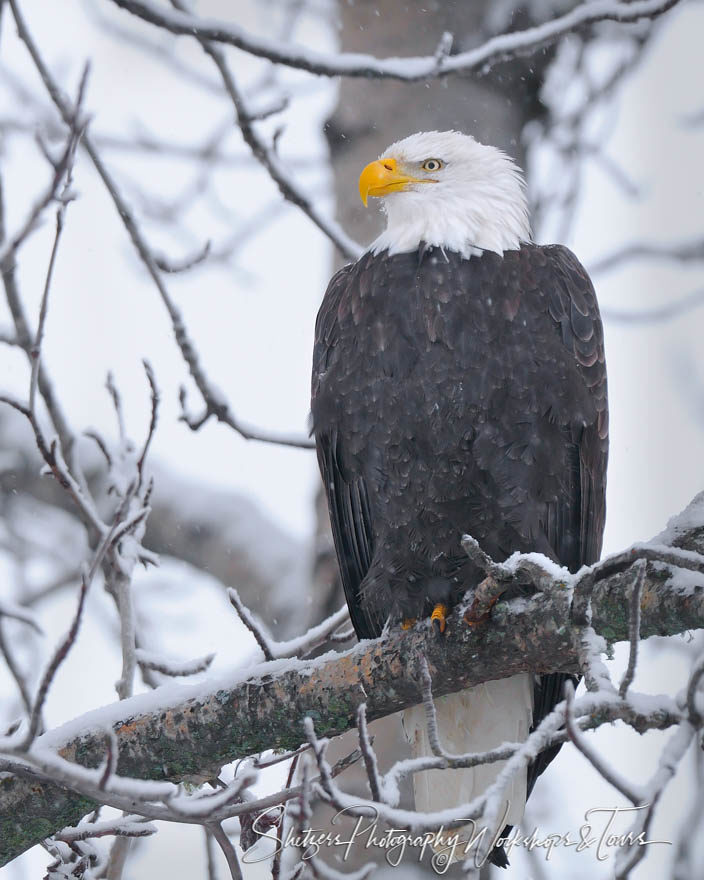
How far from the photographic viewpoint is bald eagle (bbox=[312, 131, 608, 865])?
294cm

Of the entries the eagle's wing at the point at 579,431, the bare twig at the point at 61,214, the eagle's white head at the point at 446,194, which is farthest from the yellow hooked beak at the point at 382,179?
the bare twig at the point at 61,214

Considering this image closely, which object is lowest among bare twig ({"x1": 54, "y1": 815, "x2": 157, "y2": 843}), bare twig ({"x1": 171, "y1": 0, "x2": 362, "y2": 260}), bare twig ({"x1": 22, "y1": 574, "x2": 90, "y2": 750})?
bare twig ({"x1": 54, "y1": 815, "x2": 157, "y2": 843})

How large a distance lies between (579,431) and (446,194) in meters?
0.90

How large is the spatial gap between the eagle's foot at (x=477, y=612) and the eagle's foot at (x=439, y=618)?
17 centimetres

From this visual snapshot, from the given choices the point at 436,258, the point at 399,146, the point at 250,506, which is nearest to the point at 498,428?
the point at 436,258

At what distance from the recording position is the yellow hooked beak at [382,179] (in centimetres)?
344

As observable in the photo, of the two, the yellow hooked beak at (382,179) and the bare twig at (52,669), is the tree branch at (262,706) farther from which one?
the yellow hooked beak at (382,179)

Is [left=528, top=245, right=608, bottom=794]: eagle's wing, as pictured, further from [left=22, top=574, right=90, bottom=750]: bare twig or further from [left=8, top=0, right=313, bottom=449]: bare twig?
[left=22, top=574, right=90, bottom=750]: bare twig

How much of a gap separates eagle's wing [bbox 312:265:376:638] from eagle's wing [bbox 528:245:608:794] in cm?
55

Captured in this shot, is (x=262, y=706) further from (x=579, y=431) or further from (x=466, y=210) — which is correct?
(x=466, y=210)

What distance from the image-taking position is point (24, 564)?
5.32 meters

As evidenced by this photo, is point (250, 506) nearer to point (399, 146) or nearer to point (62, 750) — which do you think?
point (399, 146)

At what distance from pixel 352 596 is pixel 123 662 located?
926 millimetres

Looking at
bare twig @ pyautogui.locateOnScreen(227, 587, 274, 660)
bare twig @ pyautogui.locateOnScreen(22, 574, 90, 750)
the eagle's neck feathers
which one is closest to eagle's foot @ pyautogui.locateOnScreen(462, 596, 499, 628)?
bare twig @ pyautogui.locateOnScreen(227, 587, 274, 660)
